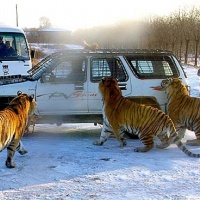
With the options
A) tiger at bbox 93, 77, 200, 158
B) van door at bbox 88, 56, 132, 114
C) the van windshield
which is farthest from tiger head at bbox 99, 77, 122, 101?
the van windshield

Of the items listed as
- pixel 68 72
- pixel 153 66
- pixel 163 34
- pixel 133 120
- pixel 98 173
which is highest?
pixel 163 34

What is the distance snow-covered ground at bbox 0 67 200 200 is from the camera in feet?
16.2

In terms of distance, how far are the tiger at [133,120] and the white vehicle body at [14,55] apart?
7727mm

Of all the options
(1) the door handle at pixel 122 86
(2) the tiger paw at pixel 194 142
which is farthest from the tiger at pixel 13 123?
(2) the tiger paw at pixel 194 142

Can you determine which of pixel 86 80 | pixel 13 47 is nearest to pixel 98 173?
pixel 86 80

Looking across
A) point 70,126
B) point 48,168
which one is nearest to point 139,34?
point 70,126

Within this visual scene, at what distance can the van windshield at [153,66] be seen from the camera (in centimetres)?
818

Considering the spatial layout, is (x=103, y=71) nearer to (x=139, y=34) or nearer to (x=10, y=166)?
(x=10, y=166)

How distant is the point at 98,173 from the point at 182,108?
259 cm

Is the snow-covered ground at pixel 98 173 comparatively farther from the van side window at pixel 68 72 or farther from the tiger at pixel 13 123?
the van side window at pixel 68 72

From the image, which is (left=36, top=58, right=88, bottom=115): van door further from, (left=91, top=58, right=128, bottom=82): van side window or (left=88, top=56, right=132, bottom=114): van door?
(left=91, top=58, right=128, bottom=82): van side window

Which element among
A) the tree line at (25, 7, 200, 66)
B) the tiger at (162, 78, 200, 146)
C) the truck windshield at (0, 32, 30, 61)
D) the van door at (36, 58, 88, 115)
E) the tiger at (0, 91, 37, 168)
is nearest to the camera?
the tiger at (0, 91, 37, 168)

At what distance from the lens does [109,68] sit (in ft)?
26.8

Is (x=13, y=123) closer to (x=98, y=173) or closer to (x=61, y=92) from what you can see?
(x=98, y=173)
